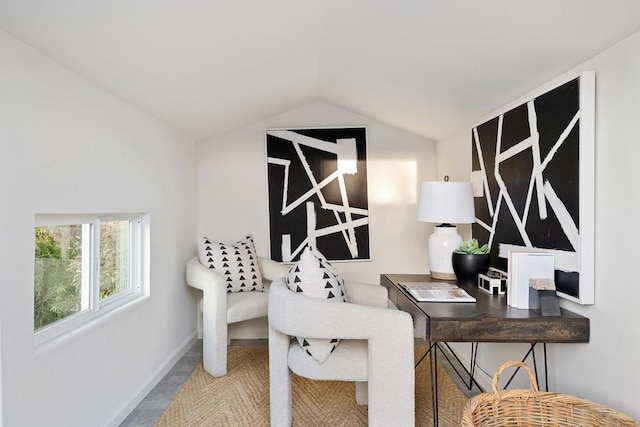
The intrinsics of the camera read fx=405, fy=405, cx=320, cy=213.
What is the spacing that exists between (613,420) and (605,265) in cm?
57

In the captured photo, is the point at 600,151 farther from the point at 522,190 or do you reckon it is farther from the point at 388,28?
the point at 388,28

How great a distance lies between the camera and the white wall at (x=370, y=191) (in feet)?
12.9

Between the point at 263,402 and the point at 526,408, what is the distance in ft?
5.14

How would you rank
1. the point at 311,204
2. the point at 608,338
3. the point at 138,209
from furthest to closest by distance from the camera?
the point at 311,204, the point at 138,209, the point at 608,338

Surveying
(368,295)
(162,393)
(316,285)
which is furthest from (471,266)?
(162,393)

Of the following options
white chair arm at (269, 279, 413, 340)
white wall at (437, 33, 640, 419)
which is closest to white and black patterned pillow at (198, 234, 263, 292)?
white chair arm at (269, 279, 413, 340)

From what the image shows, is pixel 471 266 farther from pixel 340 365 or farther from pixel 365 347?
pixel 340 365

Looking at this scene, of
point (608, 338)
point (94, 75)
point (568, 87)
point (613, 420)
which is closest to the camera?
point (613, 420)

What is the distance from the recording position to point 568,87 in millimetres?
1800

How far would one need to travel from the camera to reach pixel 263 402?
256cm

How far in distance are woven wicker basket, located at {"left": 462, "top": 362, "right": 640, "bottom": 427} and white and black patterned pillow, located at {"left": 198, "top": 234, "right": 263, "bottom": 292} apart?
2223 mm

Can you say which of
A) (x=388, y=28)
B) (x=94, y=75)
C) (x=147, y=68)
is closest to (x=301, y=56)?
(x=388, y=28)

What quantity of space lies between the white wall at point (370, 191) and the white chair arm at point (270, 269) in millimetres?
276

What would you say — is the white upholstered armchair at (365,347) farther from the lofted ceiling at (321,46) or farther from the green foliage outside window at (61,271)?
the lofted ceiling at (321,46)
